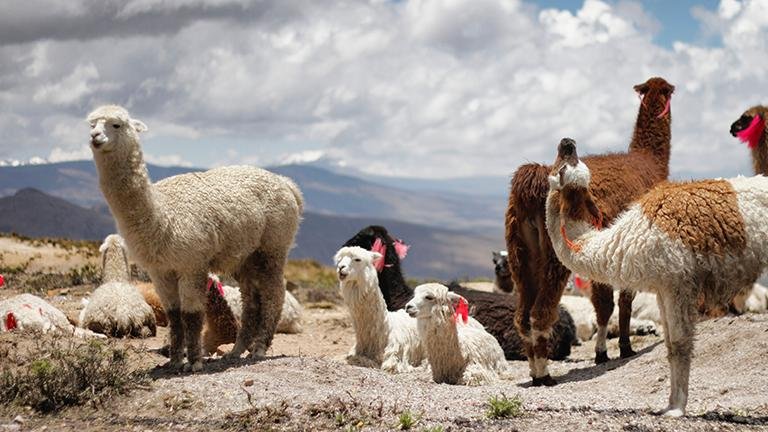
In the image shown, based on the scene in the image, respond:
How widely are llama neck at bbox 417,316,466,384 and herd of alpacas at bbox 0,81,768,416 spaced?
0.02 metres

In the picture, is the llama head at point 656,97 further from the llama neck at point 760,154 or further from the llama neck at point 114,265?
the llama neck at point 114,265

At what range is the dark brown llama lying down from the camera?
488 inches

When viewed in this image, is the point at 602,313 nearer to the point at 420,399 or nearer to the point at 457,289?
the point at 457,289

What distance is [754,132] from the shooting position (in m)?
10.5

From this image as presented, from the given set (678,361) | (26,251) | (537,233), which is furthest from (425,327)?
(26,251)

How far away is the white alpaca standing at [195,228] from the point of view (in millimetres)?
8570

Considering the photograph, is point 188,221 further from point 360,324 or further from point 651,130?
point 651,130

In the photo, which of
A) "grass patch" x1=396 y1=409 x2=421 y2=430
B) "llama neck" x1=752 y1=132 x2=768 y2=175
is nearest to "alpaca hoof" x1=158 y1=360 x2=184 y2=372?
"grass patch" x1=396 y1=409 x2=421 y2=430

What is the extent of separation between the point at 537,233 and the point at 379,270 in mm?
3082

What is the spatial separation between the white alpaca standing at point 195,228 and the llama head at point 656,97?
16.0 ft

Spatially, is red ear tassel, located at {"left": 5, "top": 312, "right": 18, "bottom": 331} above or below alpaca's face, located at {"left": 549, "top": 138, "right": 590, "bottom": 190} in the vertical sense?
below

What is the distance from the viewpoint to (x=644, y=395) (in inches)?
342

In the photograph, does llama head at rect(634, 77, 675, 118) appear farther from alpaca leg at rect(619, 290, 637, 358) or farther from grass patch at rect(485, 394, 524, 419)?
grass patch at rect(485, 394, 524, 419)

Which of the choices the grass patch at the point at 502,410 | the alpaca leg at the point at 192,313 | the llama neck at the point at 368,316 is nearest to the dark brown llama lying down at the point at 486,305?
the llama neck at the point at 368,316
